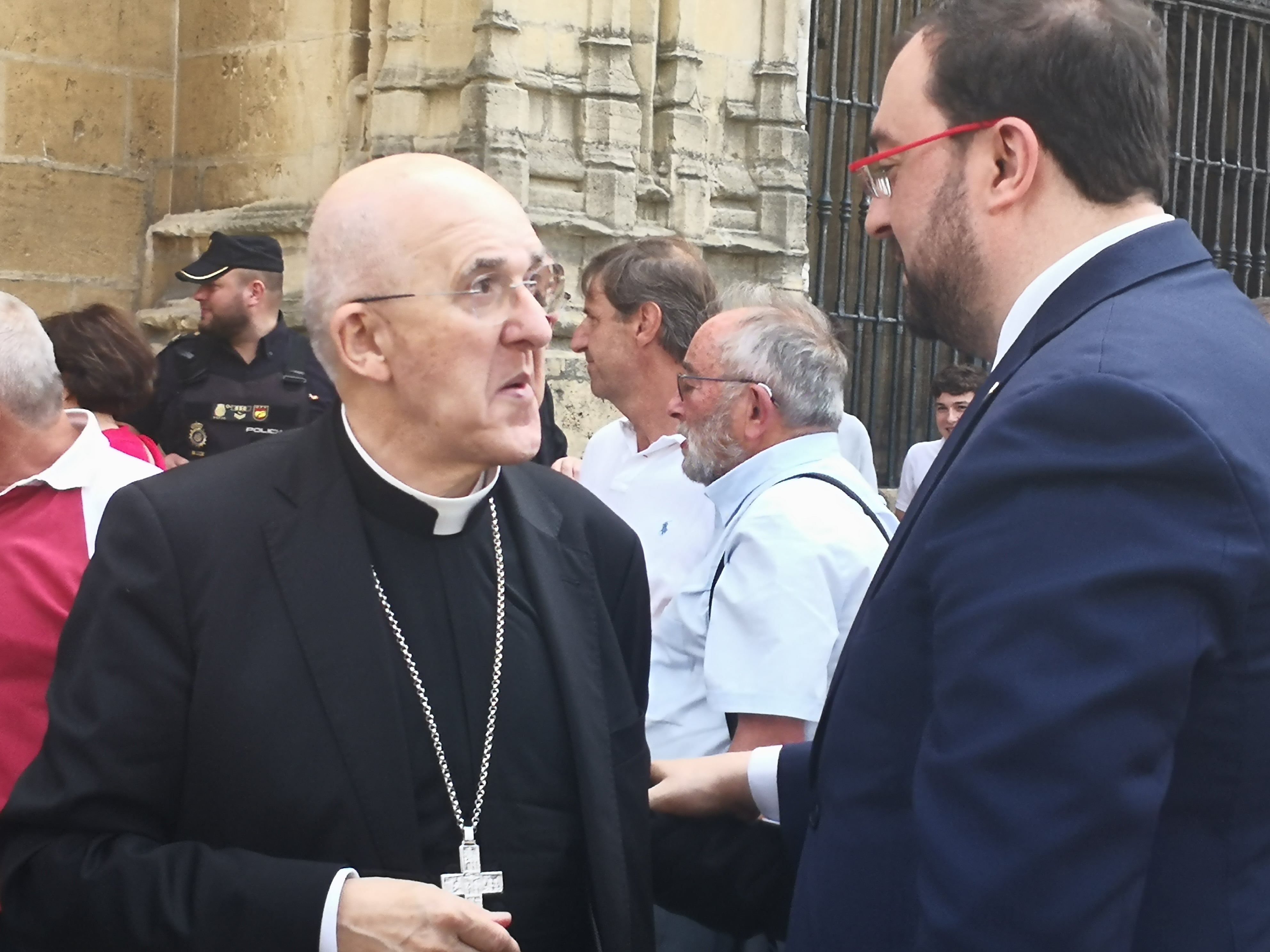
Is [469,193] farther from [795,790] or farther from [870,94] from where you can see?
[870,94]

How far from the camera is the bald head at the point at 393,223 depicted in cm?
210

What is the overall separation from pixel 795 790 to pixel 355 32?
5888 millimetres

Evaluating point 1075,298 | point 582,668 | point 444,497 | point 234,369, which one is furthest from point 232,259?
point 1075,298

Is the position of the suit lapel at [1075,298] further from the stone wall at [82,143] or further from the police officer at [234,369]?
the stone wall at [82,143]

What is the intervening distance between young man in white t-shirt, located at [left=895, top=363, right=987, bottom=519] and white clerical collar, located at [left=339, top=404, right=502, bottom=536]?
525cm

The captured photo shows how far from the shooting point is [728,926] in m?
2.49

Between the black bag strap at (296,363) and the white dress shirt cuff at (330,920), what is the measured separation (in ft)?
16.3

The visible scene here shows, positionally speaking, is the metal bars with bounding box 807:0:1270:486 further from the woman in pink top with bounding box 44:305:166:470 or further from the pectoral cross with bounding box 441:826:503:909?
the pectoral cross with bounding box 441:826:503:909

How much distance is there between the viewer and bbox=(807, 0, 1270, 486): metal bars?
354 inches

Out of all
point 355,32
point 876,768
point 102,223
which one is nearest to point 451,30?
point 355,32

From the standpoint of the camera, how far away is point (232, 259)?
679 cm

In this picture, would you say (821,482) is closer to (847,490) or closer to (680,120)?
(847,490)

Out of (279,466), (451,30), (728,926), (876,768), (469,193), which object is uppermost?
(451,30)

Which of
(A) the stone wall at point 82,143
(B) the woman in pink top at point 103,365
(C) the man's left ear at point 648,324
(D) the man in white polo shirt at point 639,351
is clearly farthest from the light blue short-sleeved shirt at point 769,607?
Answer: (A) the stone wall at point 82,143
